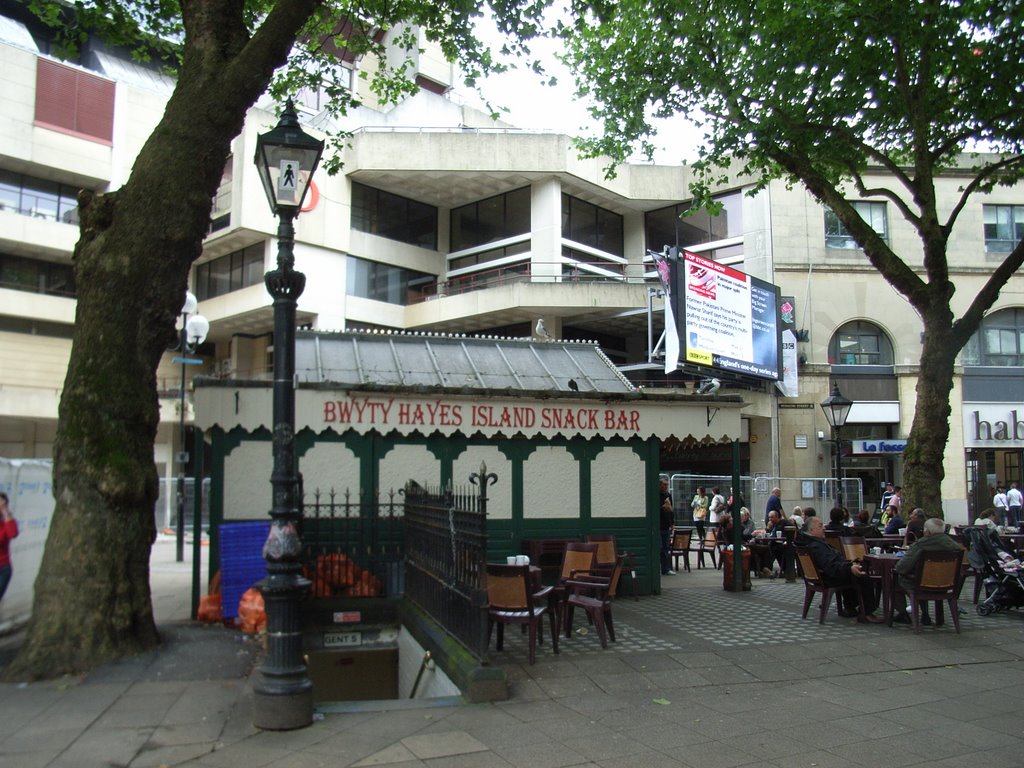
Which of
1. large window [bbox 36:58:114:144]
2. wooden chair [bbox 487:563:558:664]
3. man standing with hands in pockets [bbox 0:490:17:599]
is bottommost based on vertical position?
wooden chair [bbox 487:563:558:664]

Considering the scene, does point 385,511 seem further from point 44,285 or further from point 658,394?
point 44,285

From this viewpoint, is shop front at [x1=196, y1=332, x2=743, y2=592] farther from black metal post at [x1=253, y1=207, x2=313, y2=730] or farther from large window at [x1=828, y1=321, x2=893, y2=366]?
large window at [x1=828, y1=321, x2=893, y2=366]

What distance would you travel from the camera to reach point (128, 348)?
825 centimetres

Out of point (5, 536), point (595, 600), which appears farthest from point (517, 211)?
point (5, 536)

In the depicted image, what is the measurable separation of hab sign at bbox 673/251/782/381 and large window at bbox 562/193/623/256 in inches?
448

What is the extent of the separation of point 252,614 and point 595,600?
4047 millimetres

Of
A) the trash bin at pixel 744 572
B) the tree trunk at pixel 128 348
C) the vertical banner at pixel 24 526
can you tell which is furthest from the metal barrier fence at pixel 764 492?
the tree trunk at pixel 128 348

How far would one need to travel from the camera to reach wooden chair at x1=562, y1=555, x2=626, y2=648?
28.6ft

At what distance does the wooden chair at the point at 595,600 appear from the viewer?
28.6 ft

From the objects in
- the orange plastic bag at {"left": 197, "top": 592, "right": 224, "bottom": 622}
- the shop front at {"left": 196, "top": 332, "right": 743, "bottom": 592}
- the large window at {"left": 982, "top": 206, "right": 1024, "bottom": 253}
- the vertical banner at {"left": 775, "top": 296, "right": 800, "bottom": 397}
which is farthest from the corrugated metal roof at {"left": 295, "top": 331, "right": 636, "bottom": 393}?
the large window at {"left": 982, "top": 206, "right": 1024, "bottom": 253}

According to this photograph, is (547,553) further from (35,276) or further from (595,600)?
(35,276)

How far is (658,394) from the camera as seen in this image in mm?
12477

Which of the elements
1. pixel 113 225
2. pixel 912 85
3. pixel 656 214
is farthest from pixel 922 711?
pixel 656 214

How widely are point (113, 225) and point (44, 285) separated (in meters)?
33.1
